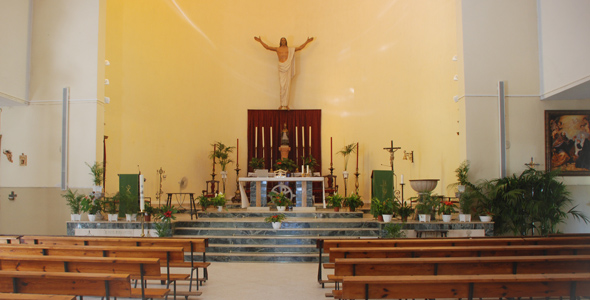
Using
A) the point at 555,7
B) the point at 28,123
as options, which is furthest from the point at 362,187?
the point at 28,123

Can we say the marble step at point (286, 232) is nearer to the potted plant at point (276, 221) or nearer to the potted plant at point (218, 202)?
the potted plant at point (276, 221)

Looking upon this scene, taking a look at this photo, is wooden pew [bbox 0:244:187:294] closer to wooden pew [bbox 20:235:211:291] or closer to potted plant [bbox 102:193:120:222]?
wooden pew [bbox 20:235:211:291]

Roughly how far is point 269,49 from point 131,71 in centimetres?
461

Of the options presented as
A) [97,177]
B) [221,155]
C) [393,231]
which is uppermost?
[221,155]

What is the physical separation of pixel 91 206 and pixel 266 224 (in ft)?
12.9

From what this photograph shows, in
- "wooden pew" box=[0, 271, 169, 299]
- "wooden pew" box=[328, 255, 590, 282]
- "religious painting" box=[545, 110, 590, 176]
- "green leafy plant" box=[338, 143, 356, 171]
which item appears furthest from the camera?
"green leafy plant" box=[338, 143, 356, 171]

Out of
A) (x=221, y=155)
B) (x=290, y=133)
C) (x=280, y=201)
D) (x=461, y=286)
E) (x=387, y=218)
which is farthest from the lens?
(x=290, y=133)

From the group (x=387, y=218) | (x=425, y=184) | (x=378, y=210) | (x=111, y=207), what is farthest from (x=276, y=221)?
(x=111, y=207)

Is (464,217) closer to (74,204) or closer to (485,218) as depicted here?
(485,218)

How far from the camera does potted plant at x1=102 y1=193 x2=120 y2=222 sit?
32.1 feet

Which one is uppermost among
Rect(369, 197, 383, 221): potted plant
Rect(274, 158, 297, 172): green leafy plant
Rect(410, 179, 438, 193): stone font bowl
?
Rect(274, 158, 297, 172): green leafy plant

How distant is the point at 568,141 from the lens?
1000cm

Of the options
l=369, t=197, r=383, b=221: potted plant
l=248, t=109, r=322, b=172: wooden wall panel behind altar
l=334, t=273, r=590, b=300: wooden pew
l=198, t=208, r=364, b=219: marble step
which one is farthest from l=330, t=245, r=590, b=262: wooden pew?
l=248, t=109, r=322, b=172: wooden wall panel behind altar

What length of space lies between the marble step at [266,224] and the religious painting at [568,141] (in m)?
4.42
